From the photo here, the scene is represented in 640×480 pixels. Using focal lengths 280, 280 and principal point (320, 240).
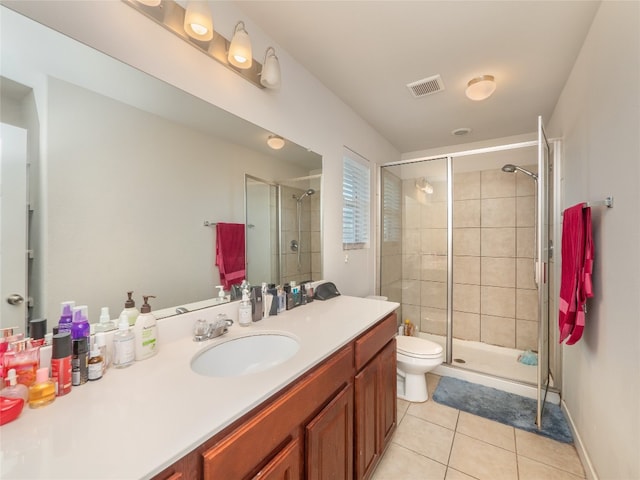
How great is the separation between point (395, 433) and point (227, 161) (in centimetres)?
→ 198

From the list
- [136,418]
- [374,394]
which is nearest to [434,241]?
[374,394]

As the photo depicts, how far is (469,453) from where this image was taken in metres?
1.68

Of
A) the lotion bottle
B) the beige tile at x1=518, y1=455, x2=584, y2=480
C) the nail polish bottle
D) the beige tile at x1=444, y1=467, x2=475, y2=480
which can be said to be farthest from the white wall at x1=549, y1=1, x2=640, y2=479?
the nail polish bottle

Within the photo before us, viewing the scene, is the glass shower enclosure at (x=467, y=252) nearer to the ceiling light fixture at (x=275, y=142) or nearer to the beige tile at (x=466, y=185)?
the beige tile at (x=466, y=185)

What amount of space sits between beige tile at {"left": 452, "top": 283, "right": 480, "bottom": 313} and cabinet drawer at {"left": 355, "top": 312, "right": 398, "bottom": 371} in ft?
6.32

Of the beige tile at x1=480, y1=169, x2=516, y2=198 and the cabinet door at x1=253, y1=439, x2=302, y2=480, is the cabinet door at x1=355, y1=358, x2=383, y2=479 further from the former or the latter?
the beige tile at x1=480, y1=169, x2=516, y2=198

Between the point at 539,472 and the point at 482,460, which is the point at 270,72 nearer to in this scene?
the point at 482,460

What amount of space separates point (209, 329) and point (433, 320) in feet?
8.53

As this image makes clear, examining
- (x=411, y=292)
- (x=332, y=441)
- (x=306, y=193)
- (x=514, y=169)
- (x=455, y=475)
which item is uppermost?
(x=514, y=169)

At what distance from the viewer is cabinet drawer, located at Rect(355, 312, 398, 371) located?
1269 millimetres

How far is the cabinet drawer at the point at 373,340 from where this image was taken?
127 centimetres

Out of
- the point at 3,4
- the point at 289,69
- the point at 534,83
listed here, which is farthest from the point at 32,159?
the point at 534,83

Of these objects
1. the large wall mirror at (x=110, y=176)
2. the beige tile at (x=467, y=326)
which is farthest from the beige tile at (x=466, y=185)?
the large wall mirror at (x=110, y=176)

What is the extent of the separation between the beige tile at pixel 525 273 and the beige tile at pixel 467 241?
40cm
